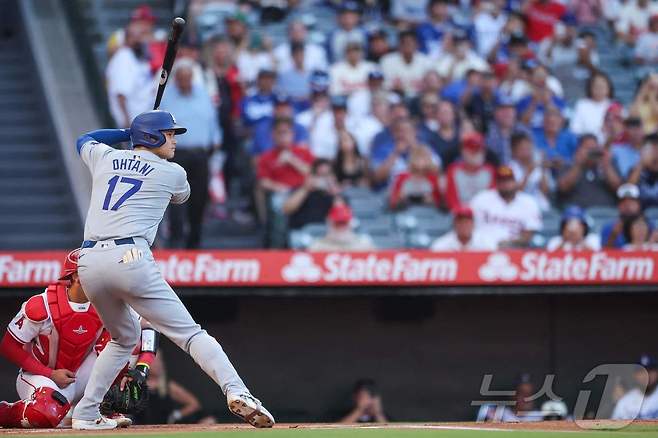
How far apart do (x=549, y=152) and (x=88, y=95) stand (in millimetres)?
4336

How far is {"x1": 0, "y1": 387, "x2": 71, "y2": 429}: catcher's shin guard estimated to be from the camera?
7625 mm

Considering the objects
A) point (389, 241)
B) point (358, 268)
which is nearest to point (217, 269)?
point (358, 268)

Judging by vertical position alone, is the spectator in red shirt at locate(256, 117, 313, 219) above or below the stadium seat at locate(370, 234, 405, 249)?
above

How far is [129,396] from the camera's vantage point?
745 centimetres

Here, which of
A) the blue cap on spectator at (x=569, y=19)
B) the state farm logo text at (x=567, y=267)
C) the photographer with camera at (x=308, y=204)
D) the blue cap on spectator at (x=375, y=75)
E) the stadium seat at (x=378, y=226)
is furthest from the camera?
the blue cap on spectator at (x=569, y=19)

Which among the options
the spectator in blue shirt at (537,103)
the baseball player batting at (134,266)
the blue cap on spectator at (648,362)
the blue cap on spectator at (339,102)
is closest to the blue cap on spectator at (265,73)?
the blue cap on spectator at (339,102)

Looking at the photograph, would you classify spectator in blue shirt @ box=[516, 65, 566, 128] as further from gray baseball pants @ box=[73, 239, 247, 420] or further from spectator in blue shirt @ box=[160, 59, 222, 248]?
gray baseball pants @ box=[73, 239, 247, 420]

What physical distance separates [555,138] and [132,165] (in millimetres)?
6345

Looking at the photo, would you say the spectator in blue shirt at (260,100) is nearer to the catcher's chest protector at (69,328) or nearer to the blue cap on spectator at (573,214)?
the blue cap on spectator at (573,214)

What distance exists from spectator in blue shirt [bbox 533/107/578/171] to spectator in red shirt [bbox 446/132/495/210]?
3.16 ft

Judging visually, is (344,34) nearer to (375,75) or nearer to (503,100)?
(375,75)

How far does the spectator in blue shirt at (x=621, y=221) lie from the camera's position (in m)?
11.4

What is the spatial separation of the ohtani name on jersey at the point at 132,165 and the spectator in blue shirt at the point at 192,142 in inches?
143

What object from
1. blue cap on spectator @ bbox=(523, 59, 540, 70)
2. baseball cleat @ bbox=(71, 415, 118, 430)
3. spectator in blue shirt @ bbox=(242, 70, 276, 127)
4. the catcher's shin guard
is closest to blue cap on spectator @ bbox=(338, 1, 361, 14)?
spectator in blue shirt @ bbox=(242, 70, 276, 127)
